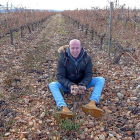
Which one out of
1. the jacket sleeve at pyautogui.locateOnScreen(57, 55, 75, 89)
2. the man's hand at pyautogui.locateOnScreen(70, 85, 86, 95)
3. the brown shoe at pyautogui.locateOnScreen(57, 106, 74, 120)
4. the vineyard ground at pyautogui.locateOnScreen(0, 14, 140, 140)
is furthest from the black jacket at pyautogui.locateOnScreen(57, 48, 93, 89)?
the brown shoe at pyautogui.locateOnScreen(57, 106, 74, 120)

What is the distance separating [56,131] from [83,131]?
493 mm

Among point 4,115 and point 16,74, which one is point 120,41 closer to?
point 16,74

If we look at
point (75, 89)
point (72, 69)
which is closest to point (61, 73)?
point (72, 69)

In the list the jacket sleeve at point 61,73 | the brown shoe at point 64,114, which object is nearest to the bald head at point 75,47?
the jacket sleeve at point 61,73

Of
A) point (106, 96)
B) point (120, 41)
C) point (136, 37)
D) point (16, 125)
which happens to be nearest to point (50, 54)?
point (120, 41)

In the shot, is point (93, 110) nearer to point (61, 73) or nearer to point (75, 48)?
point (61, 73)

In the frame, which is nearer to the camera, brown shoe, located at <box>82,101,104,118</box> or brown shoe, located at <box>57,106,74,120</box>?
brown shoe, located at <box>57,106,74,120</box>

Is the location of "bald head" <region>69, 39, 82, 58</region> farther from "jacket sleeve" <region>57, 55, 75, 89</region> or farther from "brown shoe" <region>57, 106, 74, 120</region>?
"brown shoe" <region>57, 106, 74, 120</region>

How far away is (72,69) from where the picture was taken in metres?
3.69

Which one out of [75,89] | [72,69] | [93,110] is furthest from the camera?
[72,69]

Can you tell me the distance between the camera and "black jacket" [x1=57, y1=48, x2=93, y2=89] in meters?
3.62

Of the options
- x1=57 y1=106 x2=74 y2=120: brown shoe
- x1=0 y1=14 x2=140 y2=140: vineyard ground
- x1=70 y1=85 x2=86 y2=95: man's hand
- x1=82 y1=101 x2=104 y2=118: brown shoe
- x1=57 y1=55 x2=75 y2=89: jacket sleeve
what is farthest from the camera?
x1=57 y1=55 x2=75 y2=89: jacket sleeve

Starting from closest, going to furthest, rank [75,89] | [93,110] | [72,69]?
[93,110] < [75,89] < [72,69]

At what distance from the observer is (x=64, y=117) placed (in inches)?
120
